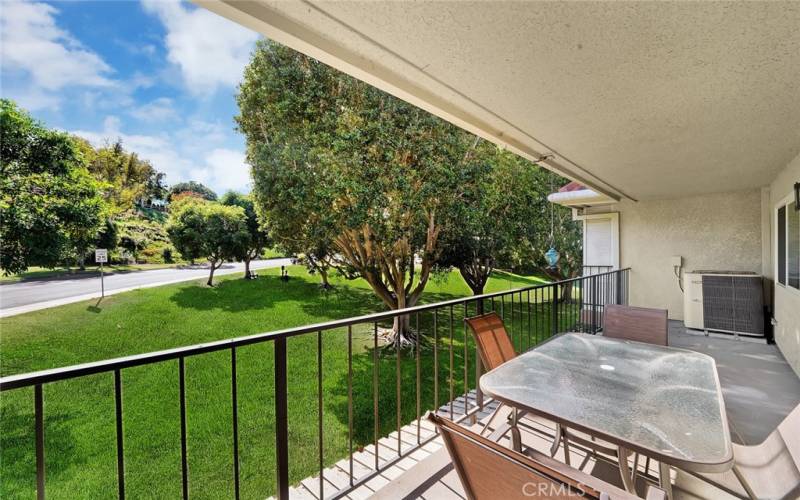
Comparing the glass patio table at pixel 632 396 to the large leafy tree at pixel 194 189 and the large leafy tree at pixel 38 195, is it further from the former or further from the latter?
the large leafy tree at pixel 194 189

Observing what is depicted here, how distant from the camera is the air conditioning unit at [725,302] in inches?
192

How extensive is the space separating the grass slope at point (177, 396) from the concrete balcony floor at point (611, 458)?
69 cm

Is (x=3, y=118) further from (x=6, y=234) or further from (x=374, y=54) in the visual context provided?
(x=374, y=54)

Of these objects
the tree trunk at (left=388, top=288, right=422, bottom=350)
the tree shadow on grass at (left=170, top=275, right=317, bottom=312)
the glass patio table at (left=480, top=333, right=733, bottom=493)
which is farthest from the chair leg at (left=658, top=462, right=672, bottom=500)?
the tree shadow on grass at (left=170, top=275, right=317, bottom=312)

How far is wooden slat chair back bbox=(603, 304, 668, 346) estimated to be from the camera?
2703 mm

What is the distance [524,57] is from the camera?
175 cm

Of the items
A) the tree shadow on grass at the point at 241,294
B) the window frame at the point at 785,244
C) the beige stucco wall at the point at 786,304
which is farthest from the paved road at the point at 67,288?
the window frame at the point at 785,244

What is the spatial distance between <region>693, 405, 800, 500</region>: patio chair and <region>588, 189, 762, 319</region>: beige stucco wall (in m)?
5.65

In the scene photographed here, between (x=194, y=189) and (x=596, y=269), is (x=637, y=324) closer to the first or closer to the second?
(x=596, y=269)

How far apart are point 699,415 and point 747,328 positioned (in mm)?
5290

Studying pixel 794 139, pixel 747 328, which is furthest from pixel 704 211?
pixel 794 139

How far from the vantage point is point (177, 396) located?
329 inches

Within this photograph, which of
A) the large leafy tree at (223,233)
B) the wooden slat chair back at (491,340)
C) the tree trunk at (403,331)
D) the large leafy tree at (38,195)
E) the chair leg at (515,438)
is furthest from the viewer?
the large leafy tree at (223,233)

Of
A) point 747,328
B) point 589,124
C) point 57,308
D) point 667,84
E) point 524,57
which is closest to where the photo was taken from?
point 524,57
